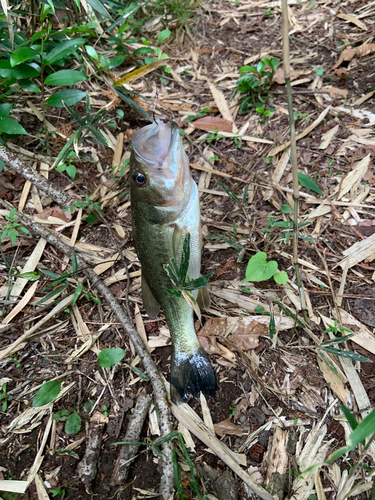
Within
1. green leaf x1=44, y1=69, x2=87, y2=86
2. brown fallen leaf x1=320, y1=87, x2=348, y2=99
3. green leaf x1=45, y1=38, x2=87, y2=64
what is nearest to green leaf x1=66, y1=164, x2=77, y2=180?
green leaf x1=44, y1=69, x2=87, y2=86

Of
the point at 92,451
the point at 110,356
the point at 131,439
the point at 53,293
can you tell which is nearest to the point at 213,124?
the point at 53,293

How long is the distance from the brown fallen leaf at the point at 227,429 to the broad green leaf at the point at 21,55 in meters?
3.10

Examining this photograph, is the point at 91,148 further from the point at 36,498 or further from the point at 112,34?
the point at 36,498

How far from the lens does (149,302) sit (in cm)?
253

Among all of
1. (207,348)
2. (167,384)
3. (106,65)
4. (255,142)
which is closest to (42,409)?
(167,384)

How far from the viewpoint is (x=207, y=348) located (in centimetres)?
246

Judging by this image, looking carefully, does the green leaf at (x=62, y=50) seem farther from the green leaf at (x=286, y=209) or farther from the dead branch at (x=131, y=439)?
the dead branch at (x=131, y=439)

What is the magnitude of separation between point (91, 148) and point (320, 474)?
3356mm

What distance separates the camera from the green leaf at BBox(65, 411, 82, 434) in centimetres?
219

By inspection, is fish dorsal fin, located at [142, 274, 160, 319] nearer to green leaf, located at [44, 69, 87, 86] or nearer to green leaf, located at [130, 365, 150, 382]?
green leaf, located at [130, 365, 150, 382]

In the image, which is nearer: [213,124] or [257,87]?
[213,124]

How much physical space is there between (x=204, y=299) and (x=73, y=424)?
1195 mm

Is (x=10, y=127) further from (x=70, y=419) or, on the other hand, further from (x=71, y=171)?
(x=70, y=419)

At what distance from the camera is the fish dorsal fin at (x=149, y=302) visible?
250 centimetres
